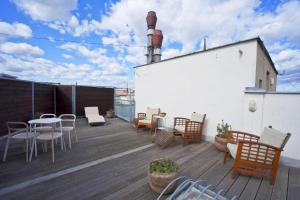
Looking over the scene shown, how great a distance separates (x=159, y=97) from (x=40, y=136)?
13.2 ft

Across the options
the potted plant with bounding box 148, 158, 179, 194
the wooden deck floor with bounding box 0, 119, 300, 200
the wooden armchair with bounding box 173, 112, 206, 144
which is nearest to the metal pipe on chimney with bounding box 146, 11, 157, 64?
the wooden armchair with bounding box 173, 112, 206, 144

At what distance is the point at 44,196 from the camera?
6.16ft

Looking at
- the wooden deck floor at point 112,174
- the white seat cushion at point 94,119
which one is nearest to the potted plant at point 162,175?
the wooden deck floor at point 112,174

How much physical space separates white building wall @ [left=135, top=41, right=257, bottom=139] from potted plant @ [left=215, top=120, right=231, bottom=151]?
0.17 meters

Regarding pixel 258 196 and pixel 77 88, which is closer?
pixel 258 196

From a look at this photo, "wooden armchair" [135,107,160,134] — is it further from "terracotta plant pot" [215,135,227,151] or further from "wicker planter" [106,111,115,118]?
"wicker planter" [106,111,115,118]

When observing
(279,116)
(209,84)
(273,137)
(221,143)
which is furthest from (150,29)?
(273,137)

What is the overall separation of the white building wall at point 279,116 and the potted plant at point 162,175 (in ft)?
8.01

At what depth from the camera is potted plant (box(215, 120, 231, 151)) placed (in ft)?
11.5

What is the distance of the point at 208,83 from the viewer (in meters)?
4.34

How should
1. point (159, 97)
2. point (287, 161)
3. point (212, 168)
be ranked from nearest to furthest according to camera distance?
1. point (212, 168)
2. point (287, 161)
3. point (159, 97)

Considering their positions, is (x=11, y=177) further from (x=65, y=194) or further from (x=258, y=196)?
(x=258, y=196)

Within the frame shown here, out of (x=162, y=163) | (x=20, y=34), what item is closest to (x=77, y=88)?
(x=20, y=34)

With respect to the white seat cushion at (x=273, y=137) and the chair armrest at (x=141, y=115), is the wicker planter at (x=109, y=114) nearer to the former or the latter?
the chair armrest at (x=141, y=115)
